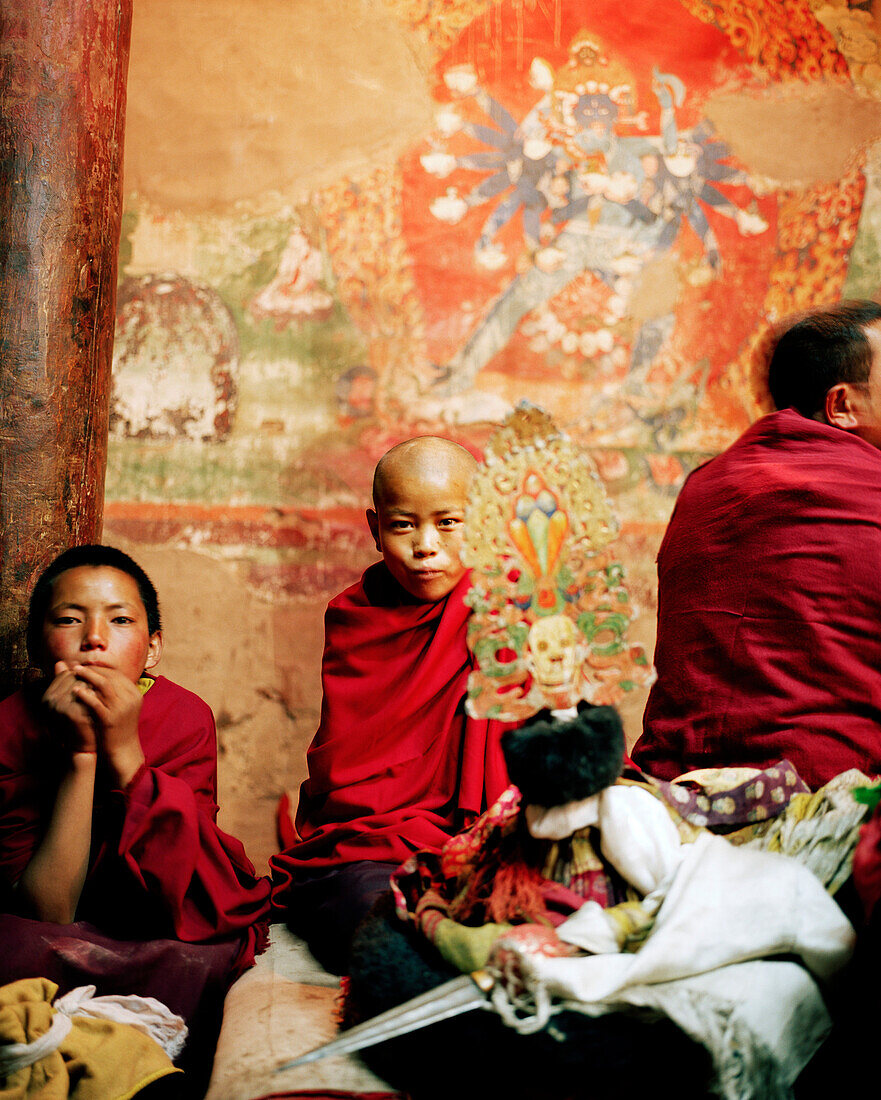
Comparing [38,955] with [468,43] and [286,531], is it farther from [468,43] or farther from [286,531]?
[468,43]

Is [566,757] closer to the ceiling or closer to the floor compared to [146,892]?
closer to the ceiling

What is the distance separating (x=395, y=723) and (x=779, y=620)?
0.93 meters

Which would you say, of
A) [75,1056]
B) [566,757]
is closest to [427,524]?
[566,757]

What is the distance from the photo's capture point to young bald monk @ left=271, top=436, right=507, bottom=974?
2.31 metres

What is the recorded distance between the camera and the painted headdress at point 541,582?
1.63 m

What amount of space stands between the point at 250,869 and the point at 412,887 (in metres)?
0.76

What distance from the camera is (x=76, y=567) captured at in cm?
237

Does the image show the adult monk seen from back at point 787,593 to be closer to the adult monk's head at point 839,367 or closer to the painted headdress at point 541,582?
the adult monk's head at point 839,367

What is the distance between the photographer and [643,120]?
4922 millimetres

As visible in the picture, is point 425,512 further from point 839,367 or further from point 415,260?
point 415,260

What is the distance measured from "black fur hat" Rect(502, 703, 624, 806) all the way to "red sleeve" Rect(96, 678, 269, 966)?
2.98 feet

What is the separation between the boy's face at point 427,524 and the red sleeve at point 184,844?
624mm

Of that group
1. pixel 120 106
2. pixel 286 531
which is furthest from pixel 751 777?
pixel 286 531

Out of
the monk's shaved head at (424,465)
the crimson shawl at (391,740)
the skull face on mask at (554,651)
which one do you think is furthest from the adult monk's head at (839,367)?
the skull face on mask at (554,651)
